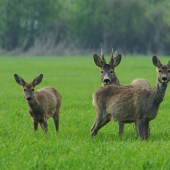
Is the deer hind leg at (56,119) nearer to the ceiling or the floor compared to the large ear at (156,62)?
nearer to the floor

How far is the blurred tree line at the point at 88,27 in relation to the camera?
71.4 metres

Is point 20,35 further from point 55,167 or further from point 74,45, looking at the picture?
point 55,167

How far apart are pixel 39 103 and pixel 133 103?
6.67 ft

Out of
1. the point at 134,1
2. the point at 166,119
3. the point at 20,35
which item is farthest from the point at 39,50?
the point at 166,119

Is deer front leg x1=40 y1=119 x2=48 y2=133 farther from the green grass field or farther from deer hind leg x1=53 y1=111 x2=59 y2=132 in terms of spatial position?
deer hind leg x1=53 y1=111 x2=59 y2=132

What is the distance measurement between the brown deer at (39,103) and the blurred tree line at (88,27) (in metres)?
60.5

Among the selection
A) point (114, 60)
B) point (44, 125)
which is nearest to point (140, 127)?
point (44, 125)

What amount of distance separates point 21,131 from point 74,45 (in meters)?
63.4

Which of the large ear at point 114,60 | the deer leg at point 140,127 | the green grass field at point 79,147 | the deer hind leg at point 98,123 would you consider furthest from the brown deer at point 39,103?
the deer leg at point 140,127

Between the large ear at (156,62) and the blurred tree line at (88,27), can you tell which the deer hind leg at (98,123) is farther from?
the blurred tree line at (88,27)

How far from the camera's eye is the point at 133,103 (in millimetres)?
8359

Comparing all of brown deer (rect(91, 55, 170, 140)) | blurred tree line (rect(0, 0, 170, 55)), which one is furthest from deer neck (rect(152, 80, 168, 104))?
blurred tree line (rect(0, 0, 170, 55))

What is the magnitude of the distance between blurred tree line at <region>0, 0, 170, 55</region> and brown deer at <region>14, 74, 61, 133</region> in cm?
6051

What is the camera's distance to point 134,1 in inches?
2926
